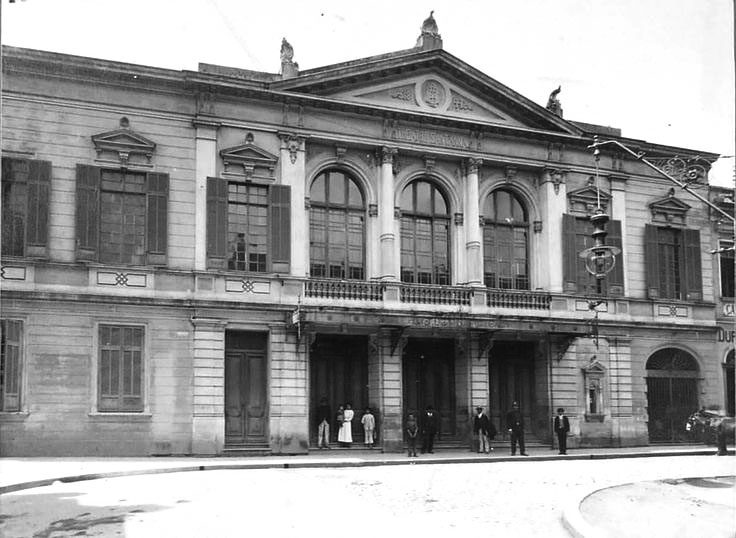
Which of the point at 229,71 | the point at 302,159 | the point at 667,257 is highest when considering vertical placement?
the point at 229,71

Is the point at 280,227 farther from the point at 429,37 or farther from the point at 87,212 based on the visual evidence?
the point at 429,37

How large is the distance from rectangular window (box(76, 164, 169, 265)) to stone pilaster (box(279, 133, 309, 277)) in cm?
366

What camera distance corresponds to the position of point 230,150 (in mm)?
25672

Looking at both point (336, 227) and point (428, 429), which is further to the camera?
point (336, 227)

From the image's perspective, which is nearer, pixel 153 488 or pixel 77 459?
pixel 153 488

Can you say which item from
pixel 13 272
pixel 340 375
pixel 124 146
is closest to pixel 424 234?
pixel 340 375

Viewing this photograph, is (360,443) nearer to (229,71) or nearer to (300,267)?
(300,267)

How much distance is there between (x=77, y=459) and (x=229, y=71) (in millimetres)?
12383

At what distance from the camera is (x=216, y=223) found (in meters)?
25.2

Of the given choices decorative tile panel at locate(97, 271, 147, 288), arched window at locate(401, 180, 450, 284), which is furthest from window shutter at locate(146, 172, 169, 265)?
arched window at locate(401, 180, 450, 284)

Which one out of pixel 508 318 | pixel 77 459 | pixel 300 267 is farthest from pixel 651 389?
pixel 77 459

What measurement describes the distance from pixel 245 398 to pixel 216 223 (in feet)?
16.8

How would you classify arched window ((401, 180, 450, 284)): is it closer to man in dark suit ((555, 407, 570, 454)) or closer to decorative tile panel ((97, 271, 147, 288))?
man in dark suit ((555, 407, 570, 454))

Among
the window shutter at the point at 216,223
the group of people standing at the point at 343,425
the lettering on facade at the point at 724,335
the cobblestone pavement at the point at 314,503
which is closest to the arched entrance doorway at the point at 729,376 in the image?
the lettering on facade at the point at 724,335
